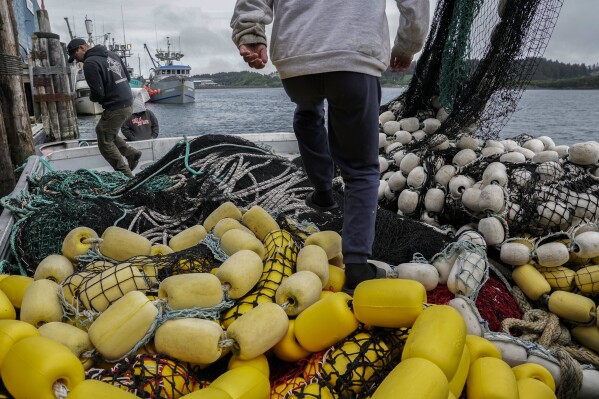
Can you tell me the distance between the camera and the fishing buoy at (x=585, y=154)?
3086 mm

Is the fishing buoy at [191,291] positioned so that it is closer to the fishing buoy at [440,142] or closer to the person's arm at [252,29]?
the person's arm at [252,29]

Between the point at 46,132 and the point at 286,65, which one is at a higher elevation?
the point at 286,65

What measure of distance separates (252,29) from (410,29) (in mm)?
697

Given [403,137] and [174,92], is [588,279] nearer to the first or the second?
[403,137]

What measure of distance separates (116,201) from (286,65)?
79.6 inches

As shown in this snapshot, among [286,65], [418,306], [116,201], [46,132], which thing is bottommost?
[46,132]

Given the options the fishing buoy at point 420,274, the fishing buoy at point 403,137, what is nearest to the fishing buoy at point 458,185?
the fishing buoy at point 420,274

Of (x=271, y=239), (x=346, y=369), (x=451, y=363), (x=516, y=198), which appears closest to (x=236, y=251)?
(x=271, y=239)

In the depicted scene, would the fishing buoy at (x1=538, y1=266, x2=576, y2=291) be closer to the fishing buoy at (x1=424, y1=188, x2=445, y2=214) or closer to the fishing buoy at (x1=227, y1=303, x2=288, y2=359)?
the fishing buoy at (x1=424, y1=188, x2=445, y2=214)

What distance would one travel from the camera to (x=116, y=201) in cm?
345

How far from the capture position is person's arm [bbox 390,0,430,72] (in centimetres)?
197

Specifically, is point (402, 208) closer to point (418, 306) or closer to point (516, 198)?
point (516, 198)

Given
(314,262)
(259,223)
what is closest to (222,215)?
(259,223)

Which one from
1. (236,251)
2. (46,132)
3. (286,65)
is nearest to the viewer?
(286,65)
